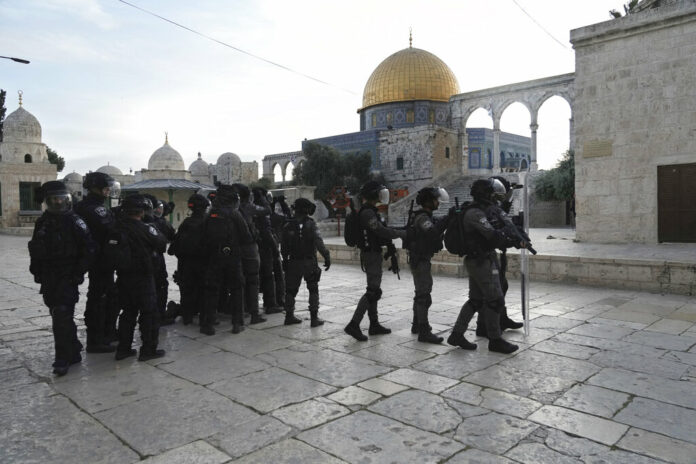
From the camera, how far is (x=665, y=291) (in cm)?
755

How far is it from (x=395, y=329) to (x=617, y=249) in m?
8.00

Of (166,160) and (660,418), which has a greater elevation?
(166,160)

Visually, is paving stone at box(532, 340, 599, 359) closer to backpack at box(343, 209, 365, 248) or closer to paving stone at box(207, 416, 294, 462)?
backpack at box(343, 209, 365, 248)

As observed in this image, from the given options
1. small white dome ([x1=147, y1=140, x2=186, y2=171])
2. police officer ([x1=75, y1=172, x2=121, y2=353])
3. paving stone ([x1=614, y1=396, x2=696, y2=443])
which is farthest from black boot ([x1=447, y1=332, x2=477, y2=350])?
small white dome ([x1=147, y1=140, x2=186, y2=171])

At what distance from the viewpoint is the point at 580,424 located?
3057 mm

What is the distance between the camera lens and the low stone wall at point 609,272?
740 cm

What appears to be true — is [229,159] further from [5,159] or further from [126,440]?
[126,440]

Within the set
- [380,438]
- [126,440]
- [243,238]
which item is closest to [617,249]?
[243,238]


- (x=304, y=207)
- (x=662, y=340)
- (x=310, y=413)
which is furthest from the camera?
(x=304, y=207)

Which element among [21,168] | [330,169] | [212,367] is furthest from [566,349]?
[21,168]

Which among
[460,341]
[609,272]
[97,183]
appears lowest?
[460,341]

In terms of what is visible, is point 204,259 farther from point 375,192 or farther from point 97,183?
point 375,192

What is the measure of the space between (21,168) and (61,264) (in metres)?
36.4

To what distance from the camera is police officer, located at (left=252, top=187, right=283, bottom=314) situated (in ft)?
21.8
